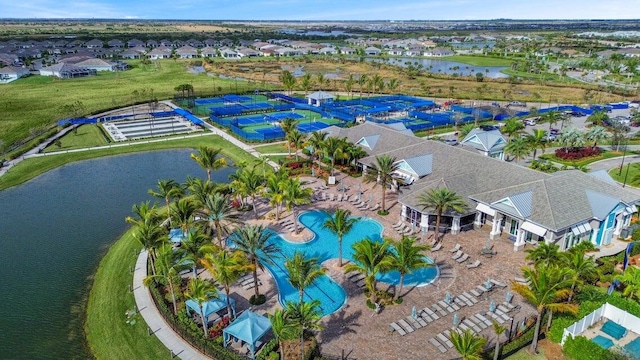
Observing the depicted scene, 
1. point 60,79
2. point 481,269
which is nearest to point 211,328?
point 481,269

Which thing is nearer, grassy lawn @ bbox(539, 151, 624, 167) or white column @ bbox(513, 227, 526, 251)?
white column @ bbox(513, 227, 526, 251)

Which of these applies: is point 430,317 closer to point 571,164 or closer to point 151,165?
point 571,164

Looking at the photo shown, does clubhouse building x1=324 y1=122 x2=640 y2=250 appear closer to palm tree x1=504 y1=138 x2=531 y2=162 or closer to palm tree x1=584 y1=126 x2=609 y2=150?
palm tree x1=504 y1=138 x2=531 y2=162

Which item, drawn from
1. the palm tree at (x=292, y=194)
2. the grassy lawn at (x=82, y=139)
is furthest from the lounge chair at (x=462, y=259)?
the grassy lawn at (x=82, y=139)

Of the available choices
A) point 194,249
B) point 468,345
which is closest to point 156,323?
point 194,249

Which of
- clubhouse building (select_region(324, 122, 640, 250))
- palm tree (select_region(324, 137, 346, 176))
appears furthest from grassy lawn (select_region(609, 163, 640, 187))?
palm tree (select_region(324, 137, 346, 176))

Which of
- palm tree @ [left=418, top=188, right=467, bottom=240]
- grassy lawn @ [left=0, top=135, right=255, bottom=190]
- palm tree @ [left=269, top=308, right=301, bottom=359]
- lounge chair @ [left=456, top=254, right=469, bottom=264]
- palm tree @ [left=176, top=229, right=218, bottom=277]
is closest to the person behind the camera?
palm tree @ [left=269, top=308, right=301, bottom=359]

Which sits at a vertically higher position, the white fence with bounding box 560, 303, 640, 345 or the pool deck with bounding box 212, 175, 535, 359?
the white fence with bounding box 560, 303, 640, 345

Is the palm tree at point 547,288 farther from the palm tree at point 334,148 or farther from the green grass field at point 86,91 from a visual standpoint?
the green grass field at point 86,91
